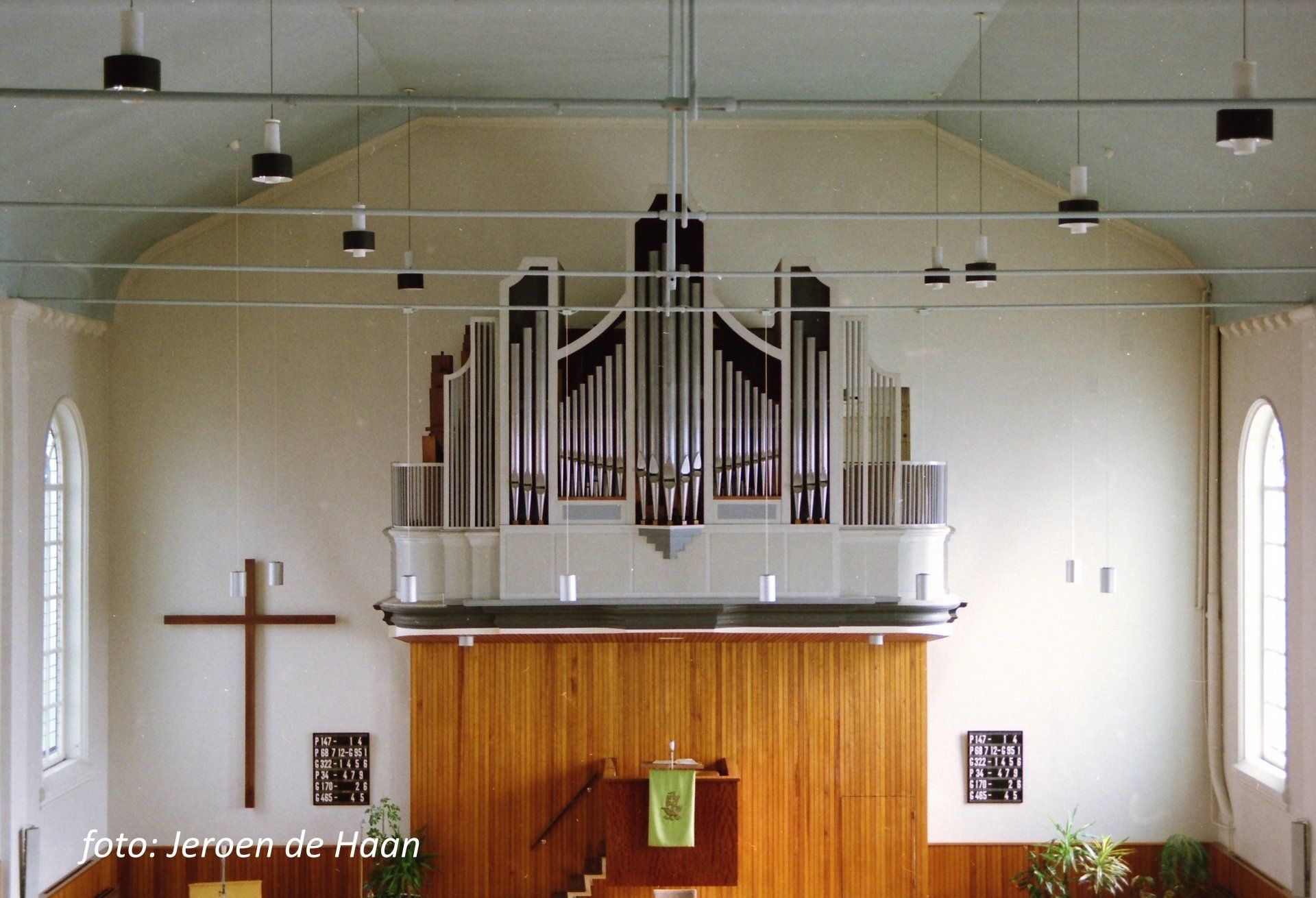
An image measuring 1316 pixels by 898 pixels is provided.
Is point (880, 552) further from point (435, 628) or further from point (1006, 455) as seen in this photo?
point (435, 628)

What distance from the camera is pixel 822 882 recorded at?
12.3m

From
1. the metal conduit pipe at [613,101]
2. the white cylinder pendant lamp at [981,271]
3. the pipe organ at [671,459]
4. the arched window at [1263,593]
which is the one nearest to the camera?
the metal conduit pipe at [613,101]

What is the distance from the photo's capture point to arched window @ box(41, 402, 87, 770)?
1166cm

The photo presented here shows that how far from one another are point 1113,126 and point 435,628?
23.2ft

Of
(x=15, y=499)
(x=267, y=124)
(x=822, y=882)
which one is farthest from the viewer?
(x=822, y=882)

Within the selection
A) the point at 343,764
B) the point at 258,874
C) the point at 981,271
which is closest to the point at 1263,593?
the point at 981,271

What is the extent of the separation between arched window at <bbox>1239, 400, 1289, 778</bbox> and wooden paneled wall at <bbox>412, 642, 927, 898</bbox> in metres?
Result: 2.99

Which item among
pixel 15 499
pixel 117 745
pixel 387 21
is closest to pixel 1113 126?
pixel 387 21

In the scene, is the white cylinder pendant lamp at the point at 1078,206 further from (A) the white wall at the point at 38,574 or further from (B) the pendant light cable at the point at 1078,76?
(A) the white wall at the point at 38,574

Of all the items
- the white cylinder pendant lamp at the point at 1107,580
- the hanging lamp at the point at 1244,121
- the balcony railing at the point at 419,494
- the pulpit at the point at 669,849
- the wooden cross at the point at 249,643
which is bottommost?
the pulpit at the point at 669,849

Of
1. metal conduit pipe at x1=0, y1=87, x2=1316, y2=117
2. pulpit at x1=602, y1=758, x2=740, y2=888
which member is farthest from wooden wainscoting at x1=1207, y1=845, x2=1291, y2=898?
metal conduit pipe at x1=0, y1=87, x2=1316, y2=117

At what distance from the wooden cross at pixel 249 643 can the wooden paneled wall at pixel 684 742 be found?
1240 millimetres

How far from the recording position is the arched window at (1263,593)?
11602 mm

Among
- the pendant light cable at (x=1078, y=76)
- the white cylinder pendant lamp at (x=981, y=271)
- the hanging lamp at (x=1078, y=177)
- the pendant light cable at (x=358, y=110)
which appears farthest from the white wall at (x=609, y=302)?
the white cylinder pendant lamp at (x=981, y=271)
